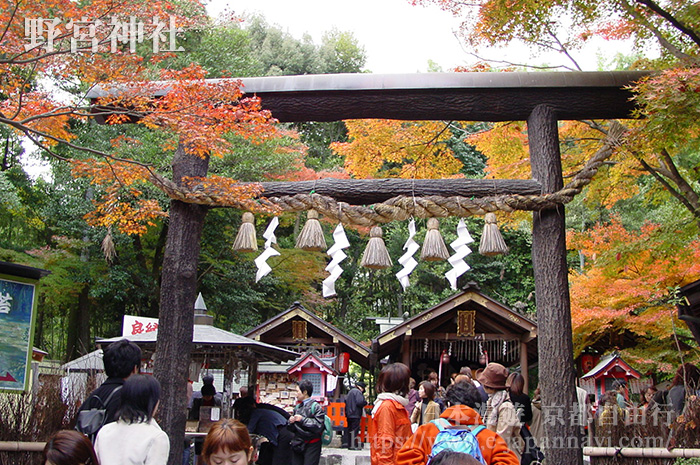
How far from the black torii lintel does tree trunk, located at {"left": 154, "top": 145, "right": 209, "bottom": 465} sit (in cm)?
147

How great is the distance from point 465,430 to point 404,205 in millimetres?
4434

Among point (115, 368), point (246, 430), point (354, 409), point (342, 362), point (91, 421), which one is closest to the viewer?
point (246, 430)

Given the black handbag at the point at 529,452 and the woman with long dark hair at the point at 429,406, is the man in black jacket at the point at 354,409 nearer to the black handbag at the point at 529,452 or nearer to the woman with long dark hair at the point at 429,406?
the woman with long dark hair at the point at 429,406

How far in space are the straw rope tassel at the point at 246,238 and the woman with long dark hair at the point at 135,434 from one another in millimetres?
4524

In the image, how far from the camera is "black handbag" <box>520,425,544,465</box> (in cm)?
637

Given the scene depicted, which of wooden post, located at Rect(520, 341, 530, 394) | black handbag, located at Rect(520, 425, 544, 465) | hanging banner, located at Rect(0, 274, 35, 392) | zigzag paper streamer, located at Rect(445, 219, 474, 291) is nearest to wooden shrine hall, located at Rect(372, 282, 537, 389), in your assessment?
wooden post, located at Rect(520, 341, 530, 394)

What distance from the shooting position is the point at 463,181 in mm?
7727

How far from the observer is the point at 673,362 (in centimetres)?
1442

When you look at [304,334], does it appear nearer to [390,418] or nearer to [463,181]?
[463,181]

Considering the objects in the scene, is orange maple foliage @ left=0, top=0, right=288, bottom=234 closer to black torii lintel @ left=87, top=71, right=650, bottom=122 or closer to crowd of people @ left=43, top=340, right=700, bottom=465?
black torii lintel @ left=87, top=71, right=650, bottom=122

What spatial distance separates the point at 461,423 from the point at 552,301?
4028 millimetres

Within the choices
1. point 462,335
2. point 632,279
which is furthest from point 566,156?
point 462,335

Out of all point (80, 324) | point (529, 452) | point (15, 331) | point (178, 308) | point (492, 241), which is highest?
point (492, 241)

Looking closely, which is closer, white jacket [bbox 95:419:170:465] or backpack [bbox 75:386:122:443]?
white jacket [bbox 95:419:170:465]
